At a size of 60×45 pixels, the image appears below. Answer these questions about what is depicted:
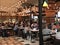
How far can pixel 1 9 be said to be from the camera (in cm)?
1480

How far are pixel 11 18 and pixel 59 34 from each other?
1287cm

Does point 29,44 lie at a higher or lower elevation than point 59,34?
lower

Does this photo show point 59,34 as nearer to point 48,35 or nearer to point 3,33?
point 48,35

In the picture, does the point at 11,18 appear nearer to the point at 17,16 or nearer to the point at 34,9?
the point at 17,16

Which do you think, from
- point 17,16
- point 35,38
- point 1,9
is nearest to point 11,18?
point 17,16

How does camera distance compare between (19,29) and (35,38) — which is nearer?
(35,38)

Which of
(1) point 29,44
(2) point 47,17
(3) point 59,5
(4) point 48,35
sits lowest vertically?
(1) point 29,44

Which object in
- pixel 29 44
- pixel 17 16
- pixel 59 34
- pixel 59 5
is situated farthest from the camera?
pixel 17 16

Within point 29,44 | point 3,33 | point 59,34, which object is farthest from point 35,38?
point 59,34

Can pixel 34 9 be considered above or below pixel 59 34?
above

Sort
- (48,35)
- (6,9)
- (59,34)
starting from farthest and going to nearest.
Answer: (6,9), (48,35), (59,34)

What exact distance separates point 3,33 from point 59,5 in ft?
16.4

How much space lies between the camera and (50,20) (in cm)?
1268

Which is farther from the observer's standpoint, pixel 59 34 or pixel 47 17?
pixel 47 17
